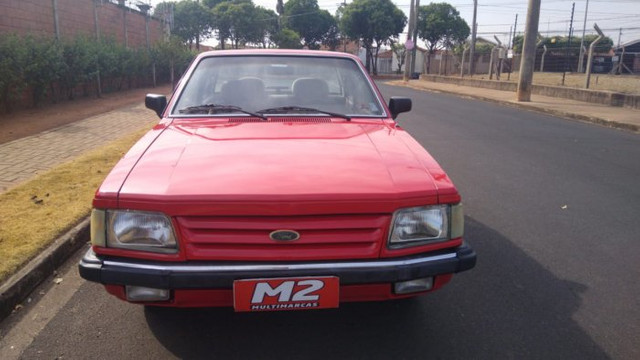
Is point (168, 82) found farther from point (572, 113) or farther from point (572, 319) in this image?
point (572, 319)

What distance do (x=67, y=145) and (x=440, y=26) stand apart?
176 feet

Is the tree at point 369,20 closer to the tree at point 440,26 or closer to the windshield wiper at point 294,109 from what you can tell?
the tree at point 440,26

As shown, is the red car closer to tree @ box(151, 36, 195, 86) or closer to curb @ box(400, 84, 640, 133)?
curb @ box(400, 84, 640, 133)

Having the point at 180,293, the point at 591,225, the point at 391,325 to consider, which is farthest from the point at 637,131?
the point at 180,293

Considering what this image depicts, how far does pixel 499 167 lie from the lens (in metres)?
7.14

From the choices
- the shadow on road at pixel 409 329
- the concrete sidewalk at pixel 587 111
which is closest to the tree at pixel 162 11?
the concrete sidewalk at pixel 587 111

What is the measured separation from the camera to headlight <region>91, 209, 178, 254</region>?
2.34m

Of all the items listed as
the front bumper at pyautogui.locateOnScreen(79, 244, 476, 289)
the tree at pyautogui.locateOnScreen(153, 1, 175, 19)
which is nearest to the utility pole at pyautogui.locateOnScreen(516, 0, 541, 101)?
the front bumper at pyautogui.locateOnScreen(79, 244, 476, 289)

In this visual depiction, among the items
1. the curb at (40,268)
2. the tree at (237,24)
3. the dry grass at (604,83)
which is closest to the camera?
the curb at (40,268)

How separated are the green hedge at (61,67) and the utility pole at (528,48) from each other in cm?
1366

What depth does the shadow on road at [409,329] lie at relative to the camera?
264 centimetres

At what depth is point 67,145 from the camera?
8117mm

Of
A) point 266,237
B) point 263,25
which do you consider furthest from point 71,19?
point 263,25

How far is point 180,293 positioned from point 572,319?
Result: 87.0 inches
